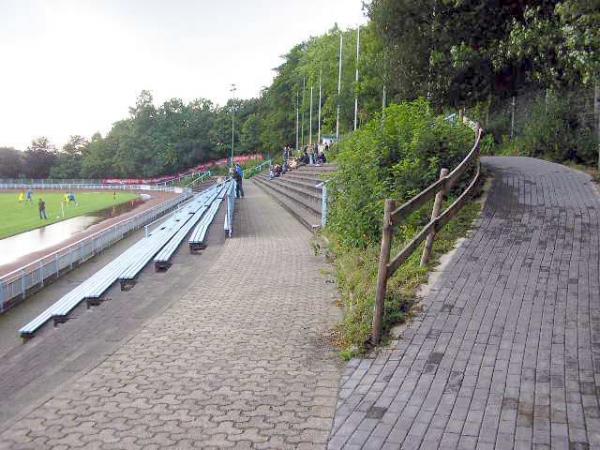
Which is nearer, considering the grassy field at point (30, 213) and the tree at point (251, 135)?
the grassy field at point (30, 213)

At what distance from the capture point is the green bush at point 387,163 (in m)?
9.74

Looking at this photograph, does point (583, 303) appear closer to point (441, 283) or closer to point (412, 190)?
point (441, 283)

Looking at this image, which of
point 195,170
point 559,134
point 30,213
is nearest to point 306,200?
point 559,134

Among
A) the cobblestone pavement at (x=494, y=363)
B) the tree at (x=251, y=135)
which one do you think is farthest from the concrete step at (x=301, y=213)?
the tree at (x=251, y=135)

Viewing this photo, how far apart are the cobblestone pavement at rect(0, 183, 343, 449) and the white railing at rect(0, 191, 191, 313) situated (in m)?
5.22

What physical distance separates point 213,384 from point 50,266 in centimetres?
1054

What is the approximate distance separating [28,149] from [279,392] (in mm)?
103370

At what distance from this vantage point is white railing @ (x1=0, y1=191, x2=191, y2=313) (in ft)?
38.5

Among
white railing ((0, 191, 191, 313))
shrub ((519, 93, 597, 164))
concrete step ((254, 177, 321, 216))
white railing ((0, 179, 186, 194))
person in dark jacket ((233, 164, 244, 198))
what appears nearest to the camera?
white railing ((0, 191, 191, 313))

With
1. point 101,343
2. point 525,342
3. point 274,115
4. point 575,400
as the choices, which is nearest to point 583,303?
point 525,342

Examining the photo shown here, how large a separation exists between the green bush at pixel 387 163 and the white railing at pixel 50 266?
6928 mm

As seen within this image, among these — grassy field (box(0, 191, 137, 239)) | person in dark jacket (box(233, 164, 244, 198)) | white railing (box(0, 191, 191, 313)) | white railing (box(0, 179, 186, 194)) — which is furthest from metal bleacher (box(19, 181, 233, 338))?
white railing (box(0, 179, 186, 194))

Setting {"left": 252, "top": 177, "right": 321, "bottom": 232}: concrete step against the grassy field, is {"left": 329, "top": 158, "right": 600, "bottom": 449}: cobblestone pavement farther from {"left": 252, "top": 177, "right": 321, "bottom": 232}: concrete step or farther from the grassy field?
the grassy field

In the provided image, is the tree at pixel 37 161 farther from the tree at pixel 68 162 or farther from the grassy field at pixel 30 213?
the grassy field at pixel 30 213
